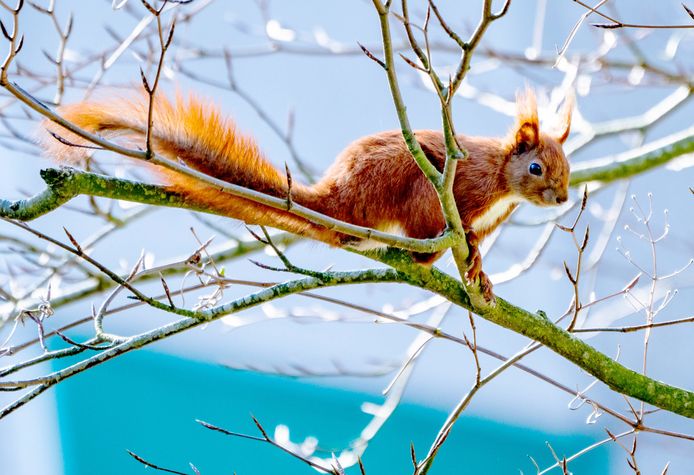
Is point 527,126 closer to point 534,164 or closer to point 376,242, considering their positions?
point 534,164

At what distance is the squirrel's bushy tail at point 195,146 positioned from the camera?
168cm

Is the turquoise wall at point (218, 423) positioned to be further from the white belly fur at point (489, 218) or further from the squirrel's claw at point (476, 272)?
the squirrel's claw at point (476, 272)

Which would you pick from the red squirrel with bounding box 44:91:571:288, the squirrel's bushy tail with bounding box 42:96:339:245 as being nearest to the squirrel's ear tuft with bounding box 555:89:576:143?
the red squirrel with bounding box 44:91:571:288

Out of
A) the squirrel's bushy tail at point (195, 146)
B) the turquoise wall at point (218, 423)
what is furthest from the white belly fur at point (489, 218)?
the turquoise wall at point (218, 423)

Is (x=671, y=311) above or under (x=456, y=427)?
above

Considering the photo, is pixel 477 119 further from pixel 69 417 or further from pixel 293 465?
pixel 69 417

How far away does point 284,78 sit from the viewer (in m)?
5.73

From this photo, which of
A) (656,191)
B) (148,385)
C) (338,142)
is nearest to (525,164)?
(148,385)

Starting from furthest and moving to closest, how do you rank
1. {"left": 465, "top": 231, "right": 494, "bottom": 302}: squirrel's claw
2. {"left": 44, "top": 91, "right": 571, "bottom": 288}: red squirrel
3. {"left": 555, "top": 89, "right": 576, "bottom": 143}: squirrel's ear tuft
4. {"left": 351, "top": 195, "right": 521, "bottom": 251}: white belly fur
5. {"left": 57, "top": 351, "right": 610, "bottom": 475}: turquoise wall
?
{"left": 57, "top": 351, "right": 610, "bottom": 475}: turquoise wall, {"left": 555, "top": 89, "right": 576, "bottom": 143}: squirrel's ear tuft, {"left": 351, "top": 195, "right": 521, "bottom": 251}: white belly fur, {"left": 465, "top": 231, "right": 494, "bottom": 302}: squirrel's claw, {"left": 44, "top": 91, "right": 571, "bottom": 288}: red squirrel

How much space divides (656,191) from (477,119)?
137 centimetres

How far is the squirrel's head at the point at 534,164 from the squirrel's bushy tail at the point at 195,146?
2.16ft

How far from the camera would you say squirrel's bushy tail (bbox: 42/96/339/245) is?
5.51 feet

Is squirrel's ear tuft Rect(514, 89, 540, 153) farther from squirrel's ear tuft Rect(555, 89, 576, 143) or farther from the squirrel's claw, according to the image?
the squirrel's claw

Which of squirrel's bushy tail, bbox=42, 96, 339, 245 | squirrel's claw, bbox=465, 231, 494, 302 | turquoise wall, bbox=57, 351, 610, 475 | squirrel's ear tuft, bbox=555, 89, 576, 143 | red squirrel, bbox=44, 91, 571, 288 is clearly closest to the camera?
squirrel's bushy tail, bbox=42, 96, 339, 245
